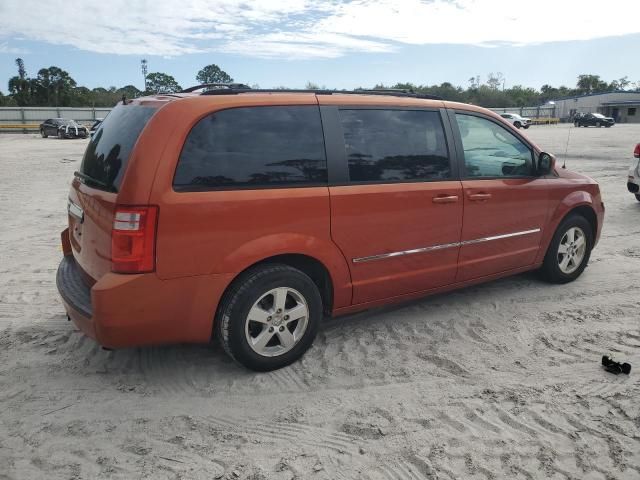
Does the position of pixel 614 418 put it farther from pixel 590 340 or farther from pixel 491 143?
A: pixel 491 143

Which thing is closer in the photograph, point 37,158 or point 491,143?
point 491,143

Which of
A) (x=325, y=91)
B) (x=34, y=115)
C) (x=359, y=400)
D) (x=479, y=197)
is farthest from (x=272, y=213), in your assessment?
(x=34, y=115)

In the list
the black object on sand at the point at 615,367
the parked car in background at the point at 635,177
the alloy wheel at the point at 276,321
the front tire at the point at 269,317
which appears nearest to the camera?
the front tire at the point at 269,317

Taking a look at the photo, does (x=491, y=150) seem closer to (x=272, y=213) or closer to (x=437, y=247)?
(x=437, y=247)

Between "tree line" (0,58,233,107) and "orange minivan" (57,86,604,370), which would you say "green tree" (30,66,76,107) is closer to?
"tree line" (0,58,233,107)

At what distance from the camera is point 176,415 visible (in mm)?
3045

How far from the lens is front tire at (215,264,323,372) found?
10.6ft

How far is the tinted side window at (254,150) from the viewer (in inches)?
121

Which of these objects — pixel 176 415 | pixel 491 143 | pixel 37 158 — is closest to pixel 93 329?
pixel 176 415

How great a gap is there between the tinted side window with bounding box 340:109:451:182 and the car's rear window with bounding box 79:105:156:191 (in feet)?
4.50

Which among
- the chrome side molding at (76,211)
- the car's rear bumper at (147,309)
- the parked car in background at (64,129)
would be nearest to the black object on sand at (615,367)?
the car's rear bumper at (147,309)

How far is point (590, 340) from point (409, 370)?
5.06ft

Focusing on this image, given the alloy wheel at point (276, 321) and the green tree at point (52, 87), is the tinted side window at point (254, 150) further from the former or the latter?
the green tree at point (52, 87)

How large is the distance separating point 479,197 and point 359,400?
6.60 feet
